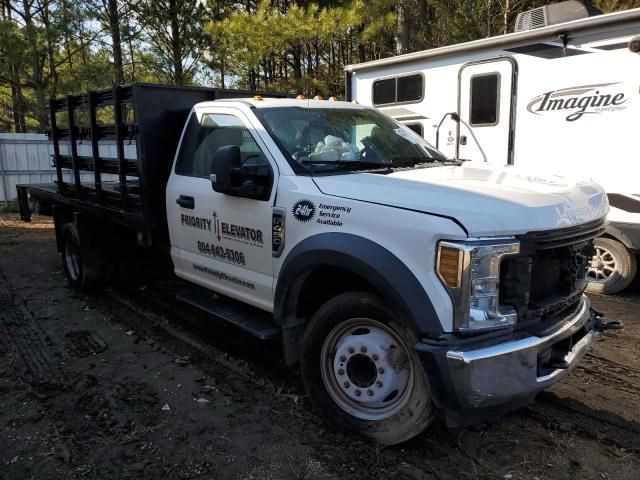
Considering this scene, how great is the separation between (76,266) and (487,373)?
5429 millimetres

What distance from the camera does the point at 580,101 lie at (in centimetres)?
596

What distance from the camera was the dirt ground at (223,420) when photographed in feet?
9.90

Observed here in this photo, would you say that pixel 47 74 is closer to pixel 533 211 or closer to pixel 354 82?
pixel 354 82

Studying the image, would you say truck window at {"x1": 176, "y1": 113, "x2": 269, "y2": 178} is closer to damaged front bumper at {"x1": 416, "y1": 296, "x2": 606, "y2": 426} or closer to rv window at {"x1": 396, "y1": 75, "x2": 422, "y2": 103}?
damaged front bumper at {"x1": 416, "y1": 296, "x2": 606, "y2": 426}

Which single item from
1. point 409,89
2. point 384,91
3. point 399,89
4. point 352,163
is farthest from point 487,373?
point 384,91

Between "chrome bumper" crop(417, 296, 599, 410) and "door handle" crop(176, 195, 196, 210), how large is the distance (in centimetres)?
251

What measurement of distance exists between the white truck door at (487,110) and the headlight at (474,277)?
416cm

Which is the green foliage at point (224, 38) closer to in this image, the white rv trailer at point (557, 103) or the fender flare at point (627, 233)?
the white rv trailer at point (557, 103)

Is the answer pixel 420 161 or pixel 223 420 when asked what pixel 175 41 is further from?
pixel 223 420

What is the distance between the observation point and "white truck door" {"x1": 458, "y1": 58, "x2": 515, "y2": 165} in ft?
21.7

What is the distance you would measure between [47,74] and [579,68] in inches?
602

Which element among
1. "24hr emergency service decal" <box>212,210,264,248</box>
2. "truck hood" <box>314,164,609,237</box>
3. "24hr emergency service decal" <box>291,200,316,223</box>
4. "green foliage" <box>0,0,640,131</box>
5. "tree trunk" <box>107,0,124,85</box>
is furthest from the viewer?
"tree trunk" <box>107,0,124,85</box>

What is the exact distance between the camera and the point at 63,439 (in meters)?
3.33

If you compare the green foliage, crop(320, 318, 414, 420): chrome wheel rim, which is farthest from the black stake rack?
the green foliage
